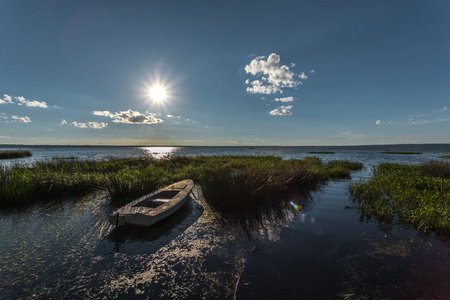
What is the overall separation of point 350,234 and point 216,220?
16.3 ft

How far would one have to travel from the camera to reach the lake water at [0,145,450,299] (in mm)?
4105

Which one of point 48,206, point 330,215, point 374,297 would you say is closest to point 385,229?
point 330,215

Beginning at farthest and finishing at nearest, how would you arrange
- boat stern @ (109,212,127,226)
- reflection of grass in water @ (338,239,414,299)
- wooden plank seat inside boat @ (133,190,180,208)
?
wooden plank seat inside boat @ (133,190,180,208), boat stern @ (109,212,127,226), reflection of grass in water @ (338,239,414,299)

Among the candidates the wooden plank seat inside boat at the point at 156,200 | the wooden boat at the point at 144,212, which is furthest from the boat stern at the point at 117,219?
the wooden plank seat inside boat at the point at 156,200

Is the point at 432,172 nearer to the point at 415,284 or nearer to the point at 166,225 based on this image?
the point at 415,284

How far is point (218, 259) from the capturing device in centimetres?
524

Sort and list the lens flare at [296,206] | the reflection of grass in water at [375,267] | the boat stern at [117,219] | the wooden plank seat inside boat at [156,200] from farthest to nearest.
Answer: the lens flare at [296,206]
the wooden plank seat inside boat at [156,200]
the boat stern at [117,219]
the reflection of grass in water at [375,267]

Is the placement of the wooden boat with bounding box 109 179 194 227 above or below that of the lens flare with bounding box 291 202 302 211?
above

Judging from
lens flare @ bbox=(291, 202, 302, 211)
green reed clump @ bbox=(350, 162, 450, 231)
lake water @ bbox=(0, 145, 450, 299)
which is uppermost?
green reed clump @ bbox=(350, 162, 450, 231)

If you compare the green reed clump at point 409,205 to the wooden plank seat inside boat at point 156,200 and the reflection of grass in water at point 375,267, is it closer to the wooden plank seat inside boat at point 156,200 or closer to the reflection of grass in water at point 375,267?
the reflection of grass in water at point 375,267

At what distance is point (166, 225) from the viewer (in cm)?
742

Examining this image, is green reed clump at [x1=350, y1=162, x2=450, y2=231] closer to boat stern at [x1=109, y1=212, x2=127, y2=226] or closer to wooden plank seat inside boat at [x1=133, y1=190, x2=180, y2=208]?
wooden plank seat inside boat at [x1=133, y1=190, x2=180, y2=208]

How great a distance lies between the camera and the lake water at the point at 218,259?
411 cm

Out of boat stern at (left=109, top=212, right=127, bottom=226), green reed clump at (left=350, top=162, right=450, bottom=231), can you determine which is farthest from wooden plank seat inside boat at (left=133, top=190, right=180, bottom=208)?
green reed clump at (left=350, top=162, right=450, bottom=231)
